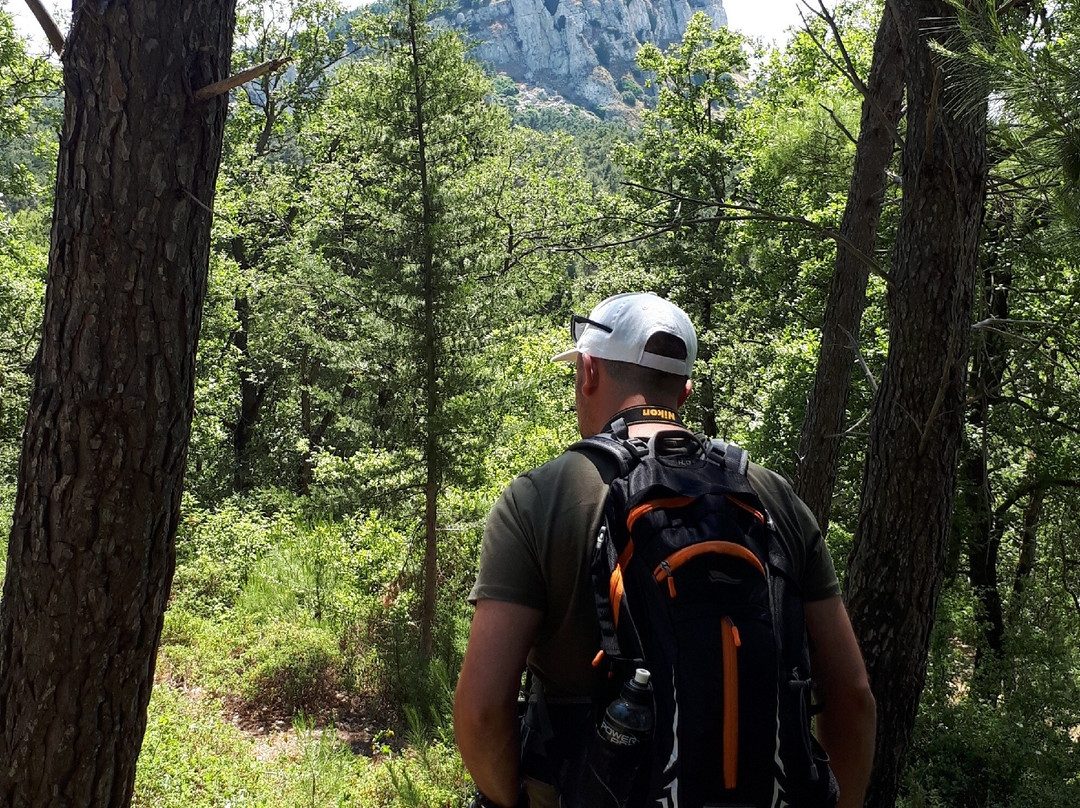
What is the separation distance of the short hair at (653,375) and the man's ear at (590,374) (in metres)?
0.03

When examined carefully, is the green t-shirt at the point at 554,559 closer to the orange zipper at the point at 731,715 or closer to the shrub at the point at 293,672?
the orange zipper at the point at 731,715

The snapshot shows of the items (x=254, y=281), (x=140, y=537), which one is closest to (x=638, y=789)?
(x=140, y=537)

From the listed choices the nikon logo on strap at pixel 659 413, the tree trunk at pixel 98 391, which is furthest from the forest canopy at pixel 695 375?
the nikon logo on strap at pixel 659 413

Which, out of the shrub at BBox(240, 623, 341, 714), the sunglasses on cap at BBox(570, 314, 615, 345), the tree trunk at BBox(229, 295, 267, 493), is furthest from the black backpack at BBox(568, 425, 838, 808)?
the tree trunk at BBox(229, 295, 267, 493)

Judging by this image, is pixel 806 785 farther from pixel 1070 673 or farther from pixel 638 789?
pixel 1070 673

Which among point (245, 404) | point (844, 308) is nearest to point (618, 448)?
point (844, 308)

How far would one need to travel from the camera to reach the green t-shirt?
1645mm

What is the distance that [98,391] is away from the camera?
97.0 inches

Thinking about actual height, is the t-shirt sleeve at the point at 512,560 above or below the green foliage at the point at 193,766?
above

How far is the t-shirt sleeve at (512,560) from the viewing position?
64.4 inches

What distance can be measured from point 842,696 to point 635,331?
3.10ft

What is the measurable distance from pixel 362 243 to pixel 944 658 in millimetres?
7405

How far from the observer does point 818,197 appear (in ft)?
38.7

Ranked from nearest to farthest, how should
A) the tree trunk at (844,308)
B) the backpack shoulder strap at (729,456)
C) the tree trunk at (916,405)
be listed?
the backpack shoulder strap at (729,456), the tree trunk at (916,405), the tree trunk at (844,308)
